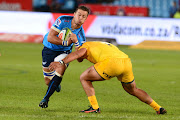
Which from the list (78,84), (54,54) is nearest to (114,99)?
(54,54)

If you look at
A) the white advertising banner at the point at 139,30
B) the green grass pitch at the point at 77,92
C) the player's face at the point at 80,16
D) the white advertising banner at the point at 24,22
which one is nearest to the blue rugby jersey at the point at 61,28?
the player's face at the point at 80,16

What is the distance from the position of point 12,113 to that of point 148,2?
97.4 feet

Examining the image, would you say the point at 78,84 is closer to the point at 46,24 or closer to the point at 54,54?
the point at 54,54

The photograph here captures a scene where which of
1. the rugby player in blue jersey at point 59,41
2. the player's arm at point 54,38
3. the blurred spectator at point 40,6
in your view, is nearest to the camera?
the rugby player in blue jersey at point 59,41

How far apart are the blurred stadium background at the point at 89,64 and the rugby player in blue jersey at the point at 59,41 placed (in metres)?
0.47

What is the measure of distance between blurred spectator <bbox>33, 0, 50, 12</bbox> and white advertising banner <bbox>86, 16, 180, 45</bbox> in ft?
22.9

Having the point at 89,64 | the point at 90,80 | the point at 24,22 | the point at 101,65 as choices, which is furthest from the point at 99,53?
the point at 24,22

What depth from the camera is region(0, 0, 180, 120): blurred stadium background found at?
9141 millimetres

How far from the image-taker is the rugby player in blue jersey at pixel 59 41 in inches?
352

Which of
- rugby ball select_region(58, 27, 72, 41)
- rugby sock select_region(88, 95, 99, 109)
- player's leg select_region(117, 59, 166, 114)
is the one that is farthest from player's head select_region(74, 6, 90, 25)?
rugby sock select_region(88, 95, 99, 109)

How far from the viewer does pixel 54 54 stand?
10.2 meters

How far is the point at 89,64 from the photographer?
62.1 feet

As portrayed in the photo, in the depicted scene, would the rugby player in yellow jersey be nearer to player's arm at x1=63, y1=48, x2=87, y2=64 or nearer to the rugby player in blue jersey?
player's arm at x1=63, y1=48, x2=87, y2=64

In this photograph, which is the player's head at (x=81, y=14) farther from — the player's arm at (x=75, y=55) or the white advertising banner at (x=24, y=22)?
the white advertising banner at (x=24, y=22)
